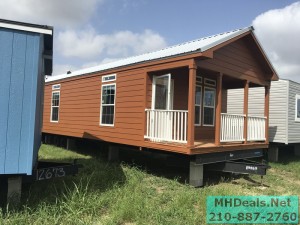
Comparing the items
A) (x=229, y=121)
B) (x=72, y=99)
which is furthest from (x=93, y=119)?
(x=229, y=121)

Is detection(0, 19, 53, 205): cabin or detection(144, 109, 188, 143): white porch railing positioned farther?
detection(144, 109, 188, 143): white porch railing

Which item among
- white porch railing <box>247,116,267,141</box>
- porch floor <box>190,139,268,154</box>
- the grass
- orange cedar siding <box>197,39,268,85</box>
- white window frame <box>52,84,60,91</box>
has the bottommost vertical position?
the grass

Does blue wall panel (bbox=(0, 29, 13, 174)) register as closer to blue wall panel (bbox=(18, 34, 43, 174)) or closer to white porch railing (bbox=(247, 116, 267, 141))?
blue wall panel (bbox=(18, 34, 43, 174))

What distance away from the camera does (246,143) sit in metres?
10.2

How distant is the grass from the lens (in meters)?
5.49

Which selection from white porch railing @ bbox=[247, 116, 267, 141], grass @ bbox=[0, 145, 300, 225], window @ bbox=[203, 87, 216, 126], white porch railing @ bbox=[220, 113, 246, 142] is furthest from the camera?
window @ bbox=[203, 87, 216, 126]

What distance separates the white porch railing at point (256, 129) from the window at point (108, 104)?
506 centimetres

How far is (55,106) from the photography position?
15625mm

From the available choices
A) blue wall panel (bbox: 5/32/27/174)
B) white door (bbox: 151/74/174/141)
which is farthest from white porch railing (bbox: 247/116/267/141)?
blue wall panel (bbox: 5/32/27/174)

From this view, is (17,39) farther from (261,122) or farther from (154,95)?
(261,122)

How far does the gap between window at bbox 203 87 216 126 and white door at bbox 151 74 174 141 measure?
4.87 ft

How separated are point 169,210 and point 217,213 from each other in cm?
98

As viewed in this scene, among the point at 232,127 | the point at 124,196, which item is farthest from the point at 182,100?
the point at 124,196

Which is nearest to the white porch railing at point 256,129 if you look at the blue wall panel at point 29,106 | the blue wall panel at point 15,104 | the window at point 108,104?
the window at point 108,104
